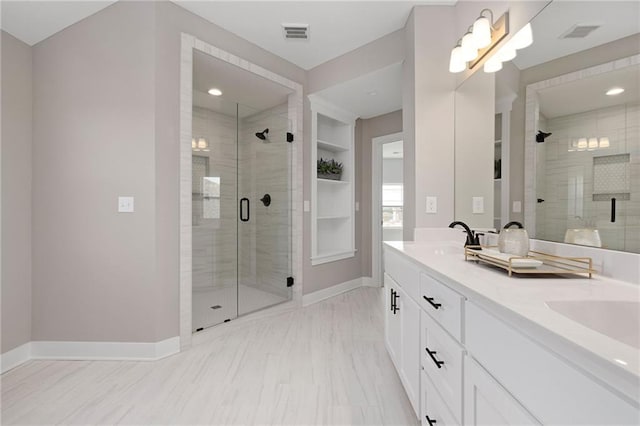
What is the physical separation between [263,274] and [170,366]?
131 cm

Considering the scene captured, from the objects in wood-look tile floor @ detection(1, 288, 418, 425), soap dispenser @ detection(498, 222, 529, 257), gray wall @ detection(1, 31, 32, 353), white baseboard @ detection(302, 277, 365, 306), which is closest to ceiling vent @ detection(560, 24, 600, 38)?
soap dispenser @ detection(498, 222, 529, 257)

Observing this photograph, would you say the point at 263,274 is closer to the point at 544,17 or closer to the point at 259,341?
the point at 259,341

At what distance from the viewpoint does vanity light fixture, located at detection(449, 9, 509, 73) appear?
173cm

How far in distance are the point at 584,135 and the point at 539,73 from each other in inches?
16.4

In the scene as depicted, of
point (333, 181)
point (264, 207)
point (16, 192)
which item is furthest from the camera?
point (333, 181)

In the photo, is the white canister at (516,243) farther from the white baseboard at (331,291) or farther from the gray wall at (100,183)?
the white baseboard at (331,291)

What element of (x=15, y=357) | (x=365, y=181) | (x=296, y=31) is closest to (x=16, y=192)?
(x=15, y=357)

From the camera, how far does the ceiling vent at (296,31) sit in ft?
8.25

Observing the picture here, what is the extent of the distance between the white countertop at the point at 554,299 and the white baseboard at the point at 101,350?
6.52 feet

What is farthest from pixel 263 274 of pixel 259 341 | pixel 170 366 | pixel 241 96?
pixel 241 96

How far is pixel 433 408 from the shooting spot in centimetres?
114

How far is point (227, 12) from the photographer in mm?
2365

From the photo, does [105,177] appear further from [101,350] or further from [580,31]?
[580,31]

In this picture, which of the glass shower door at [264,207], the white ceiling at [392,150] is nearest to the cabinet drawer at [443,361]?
the glass shower door at [264,207]
